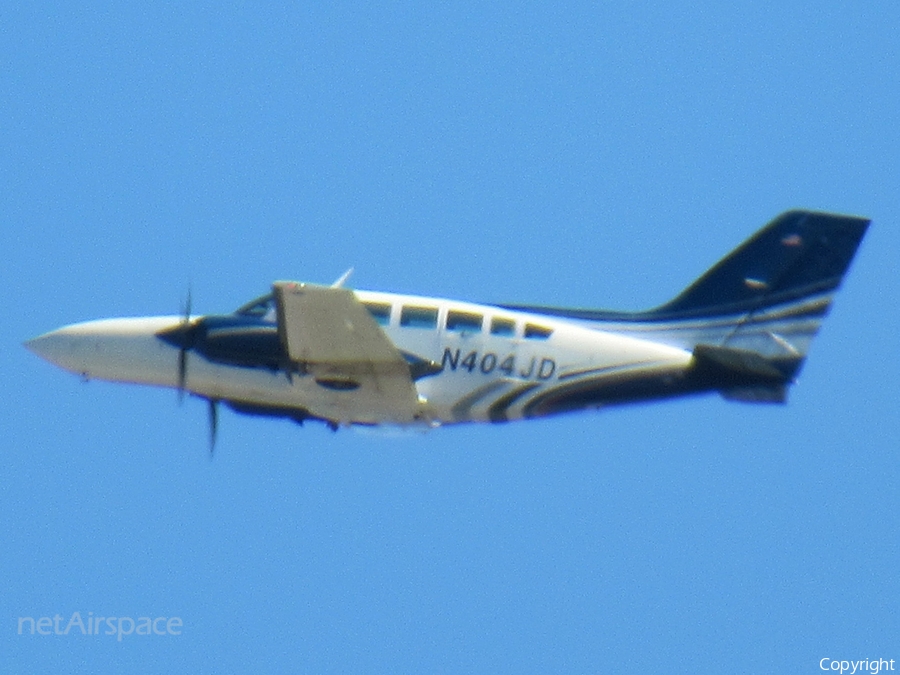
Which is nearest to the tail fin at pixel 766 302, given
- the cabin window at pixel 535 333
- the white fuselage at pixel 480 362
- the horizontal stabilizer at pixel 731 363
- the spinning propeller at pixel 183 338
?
the horizontal stabilizer at pixel 731 363

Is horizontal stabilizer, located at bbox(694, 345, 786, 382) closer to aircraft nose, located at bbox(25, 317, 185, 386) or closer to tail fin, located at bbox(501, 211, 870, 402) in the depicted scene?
tail fin, located at bbox(501, 211, 870, 402)

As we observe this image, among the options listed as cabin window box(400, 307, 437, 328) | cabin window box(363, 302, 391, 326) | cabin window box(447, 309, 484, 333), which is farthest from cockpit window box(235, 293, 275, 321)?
cabin window box(447, 309, 484, 333)

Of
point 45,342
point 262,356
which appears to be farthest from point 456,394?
point 45,342

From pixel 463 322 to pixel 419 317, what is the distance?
79cm

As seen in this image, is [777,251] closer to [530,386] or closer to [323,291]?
[530,386]

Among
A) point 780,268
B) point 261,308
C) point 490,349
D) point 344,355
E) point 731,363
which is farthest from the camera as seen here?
point 780,268

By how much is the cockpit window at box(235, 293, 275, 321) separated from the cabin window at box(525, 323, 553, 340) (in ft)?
15.3

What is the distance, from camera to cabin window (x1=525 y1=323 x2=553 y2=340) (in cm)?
2752

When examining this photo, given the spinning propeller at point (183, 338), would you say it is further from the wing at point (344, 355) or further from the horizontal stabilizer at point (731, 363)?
the horizontal stabilizer at point (731, 363)

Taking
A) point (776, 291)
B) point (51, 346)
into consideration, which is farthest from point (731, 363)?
point (51, 346)

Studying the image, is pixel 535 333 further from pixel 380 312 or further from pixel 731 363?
pixel 731 363

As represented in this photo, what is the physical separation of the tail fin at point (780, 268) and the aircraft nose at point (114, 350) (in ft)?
30.2

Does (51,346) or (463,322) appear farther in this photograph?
(51,346)

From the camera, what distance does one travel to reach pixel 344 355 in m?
26.3
